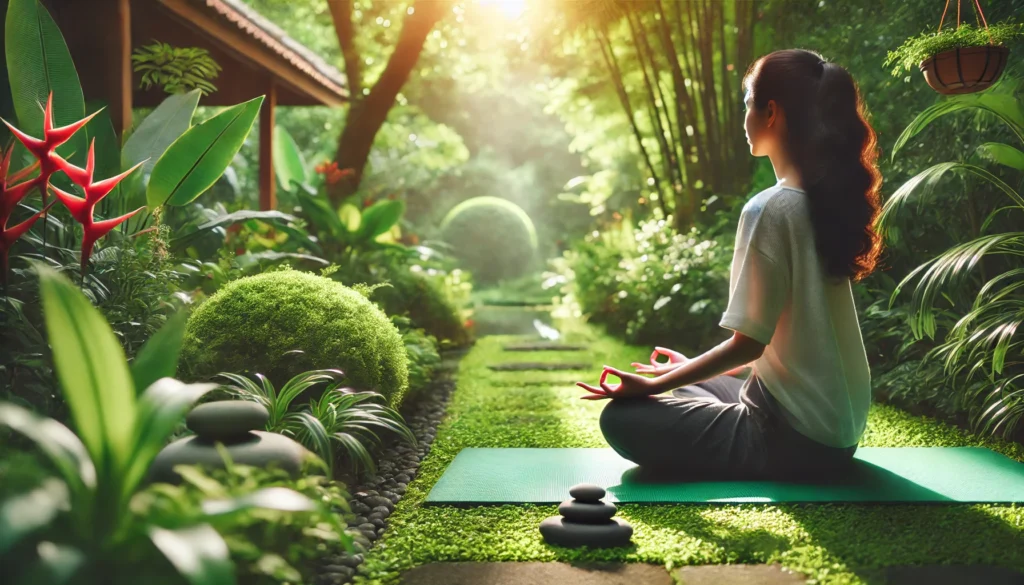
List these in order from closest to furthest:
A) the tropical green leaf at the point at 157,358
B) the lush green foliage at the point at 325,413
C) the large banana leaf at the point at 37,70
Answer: the tropical green leaf at the point at 157,358 → the lush green foliage at the point at 325,413 → the large banana leaf at the point at 37,70

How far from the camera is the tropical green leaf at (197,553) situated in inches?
55.0

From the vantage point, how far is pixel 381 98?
8859 millimetres

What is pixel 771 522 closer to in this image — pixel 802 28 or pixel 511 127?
pixel 802 28

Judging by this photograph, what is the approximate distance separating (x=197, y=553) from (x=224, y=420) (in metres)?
0.83

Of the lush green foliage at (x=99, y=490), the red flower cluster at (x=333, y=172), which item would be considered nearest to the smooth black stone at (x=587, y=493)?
the lush green foliage at (x=99, y=490)

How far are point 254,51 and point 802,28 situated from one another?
4.70m

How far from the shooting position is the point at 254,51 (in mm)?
6363

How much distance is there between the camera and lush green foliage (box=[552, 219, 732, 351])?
6.79 meters

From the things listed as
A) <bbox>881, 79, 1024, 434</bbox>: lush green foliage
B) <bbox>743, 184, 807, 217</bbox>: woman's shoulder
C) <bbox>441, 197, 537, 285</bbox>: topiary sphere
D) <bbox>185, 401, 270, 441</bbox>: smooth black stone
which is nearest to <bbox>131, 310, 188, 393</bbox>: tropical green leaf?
<bbox>185, 401, 270, 441</bbox>: smooth black stone

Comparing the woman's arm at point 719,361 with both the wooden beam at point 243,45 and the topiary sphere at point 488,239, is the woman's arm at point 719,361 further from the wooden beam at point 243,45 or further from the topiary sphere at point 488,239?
the topiary sphere at point 488,239

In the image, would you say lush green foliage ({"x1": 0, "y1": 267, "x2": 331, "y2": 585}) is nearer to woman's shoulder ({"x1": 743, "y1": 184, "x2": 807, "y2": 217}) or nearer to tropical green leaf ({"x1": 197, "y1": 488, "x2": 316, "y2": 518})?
tropical green leaf ({"x1": 197, "y1": 488, "x2": 316, "y2": 518})

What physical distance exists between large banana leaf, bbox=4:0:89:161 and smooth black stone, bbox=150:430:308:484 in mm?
2232

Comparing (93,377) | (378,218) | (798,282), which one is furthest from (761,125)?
(378,218)

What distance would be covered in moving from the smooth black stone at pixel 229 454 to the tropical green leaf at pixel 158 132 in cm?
262
